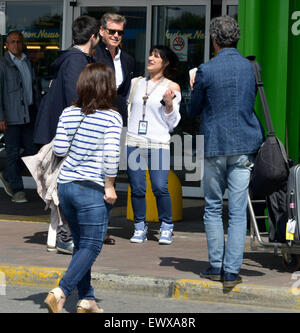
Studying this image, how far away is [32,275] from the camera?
6.65 m

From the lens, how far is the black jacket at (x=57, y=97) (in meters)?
7.32

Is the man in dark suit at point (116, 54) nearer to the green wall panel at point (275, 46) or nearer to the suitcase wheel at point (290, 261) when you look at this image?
the green wall panel at point (275, 46)

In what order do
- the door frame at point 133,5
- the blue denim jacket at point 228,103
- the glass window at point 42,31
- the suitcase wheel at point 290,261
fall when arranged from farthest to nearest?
the glass window at point 42,31 → the door frame at point 133,5 → the suitcase wheel at point 290,261 → the blue denim jacket at point 228,103

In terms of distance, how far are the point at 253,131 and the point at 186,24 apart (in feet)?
19.1

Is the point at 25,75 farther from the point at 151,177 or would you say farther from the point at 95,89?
the point at 95,89

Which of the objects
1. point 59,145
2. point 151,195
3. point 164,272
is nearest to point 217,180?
point 164,272

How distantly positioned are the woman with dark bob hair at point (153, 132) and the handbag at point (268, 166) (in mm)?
1831

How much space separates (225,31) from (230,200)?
1275mm

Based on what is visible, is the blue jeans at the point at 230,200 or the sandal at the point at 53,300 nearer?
the sandal at the point at 53,300

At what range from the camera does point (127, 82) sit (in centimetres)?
818

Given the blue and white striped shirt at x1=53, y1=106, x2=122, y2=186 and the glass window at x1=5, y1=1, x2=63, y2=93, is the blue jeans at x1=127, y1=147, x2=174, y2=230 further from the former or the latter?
the glass window at x1=5, y1=1, x2=63, y2=93

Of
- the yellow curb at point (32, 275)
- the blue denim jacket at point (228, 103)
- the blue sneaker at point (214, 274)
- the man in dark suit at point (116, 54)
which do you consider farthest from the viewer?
the man in dark suit at point (116, 54)

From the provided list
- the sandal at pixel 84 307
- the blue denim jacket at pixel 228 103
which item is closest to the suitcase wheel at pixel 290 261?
the blue denim jacket at pixel 228 103

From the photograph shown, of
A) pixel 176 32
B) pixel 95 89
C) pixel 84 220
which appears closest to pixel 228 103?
pixel 95 89
